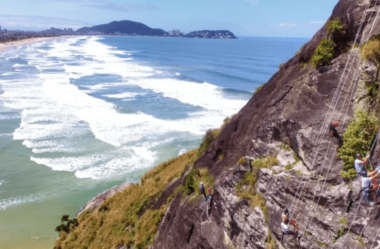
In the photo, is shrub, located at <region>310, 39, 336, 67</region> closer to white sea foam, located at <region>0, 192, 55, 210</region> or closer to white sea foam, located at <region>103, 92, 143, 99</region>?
→ white sea foam, located at <region>0, 192, 55, 210</region>

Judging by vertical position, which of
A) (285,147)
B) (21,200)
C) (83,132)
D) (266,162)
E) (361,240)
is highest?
(285,147)

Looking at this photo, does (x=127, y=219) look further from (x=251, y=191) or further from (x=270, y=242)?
(x=270, y=242)

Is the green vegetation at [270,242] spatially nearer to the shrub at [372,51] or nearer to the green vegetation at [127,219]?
the green vegetation at [127,219]

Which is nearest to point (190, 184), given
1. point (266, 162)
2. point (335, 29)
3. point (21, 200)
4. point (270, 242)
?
point (266, 162)

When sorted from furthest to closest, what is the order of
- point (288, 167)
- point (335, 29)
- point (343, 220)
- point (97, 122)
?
1. point (97, 122)
2. point (335, 29)
3. point (288, 167)
4. point (343, 220)

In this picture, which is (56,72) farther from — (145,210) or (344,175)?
(344,175)

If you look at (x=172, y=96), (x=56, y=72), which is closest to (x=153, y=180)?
(x=172, y=96)

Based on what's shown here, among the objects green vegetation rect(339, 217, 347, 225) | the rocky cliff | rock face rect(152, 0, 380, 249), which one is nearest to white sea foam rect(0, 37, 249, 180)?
rock face rect(152, 0, 380, 249)
